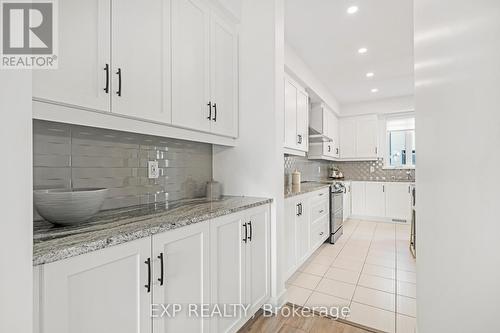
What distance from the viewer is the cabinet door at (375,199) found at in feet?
17.7

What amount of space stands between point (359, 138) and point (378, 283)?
12.8 ft

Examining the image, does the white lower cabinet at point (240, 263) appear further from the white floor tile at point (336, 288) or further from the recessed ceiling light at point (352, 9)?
the recessed ceiling light at point (352, 9)

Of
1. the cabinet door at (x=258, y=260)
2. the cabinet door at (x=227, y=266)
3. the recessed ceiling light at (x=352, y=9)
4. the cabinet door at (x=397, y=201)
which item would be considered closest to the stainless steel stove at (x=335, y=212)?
the cabinet door at (x=397, y=201)

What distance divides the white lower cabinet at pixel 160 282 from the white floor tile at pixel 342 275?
3.79ft

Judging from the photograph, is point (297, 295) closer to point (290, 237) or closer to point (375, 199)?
point (290, 237)

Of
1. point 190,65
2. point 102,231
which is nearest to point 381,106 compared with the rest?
point 190,65

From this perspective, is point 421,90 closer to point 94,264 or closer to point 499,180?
point 499,180

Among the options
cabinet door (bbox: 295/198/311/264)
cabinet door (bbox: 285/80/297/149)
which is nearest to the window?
cabinet door (bbox: 285/80/297/149)

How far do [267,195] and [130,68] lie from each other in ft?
4.43

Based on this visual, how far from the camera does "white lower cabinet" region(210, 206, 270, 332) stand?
1442 millimetres

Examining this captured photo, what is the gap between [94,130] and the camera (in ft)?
4.62

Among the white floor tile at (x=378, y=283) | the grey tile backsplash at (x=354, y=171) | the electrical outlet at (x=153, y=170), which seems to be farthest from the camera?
the grey tile backsplash at (x=354, y=171)

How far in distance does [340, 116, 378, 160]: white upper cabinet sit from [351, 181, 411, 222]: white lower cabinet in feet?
2.28
